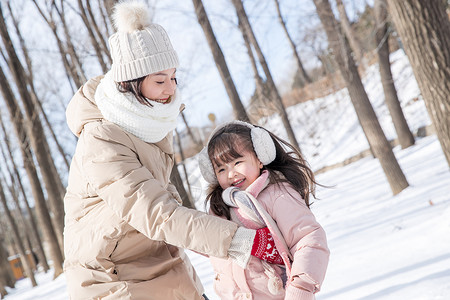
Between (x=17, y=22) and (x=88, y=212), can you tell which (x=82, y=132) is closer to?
(x=88, y=212)

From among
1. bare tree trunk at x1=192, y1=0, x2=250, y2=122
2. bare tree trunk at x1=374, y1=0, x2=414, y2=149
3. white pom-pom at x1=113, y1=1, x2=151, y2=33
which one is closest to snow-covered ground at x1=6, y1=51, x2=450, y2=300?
bare tree trunk at x1=374, y1=0, x2=414, y2=149

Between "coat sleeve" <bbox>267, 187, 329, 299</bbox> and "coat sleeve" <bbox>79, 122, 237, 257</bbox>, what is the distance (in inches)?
11.8

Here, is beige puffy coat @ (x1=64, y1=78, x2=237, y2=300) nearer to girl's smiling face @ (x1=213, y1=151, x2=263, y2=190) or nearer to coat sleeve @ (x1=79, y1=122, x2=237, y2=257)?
coat sleeve @ (x1=79, y1=122, x2=237, y2=257)

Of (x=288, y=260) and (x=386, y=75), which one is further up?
(x=386, y=75)

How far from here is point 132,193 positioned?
1781 millimetres

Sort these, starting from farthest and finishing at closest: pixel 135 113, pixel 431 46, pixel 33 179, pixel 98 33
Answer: pixel 33 179
pixel 98 33
pixel 431 46
pixel 135 113

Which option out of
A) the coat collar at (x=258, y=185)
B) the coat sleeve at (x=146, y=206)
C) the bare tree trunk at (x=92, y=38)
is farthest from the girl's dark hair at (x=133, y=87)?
the bare tree trunk at (x=92, y=38)

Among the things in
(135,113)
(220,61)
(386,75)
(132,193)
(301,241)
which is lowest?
(301,241)

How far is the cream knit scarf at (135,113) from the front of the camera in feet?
6.52

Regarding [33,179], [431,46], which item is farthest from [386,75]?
[33,179]

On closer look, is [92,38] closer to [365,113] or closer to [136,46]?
[365,113]

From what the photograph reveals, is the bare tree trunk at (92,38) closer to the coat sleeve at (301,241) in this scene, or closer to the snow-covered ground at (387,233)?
the snow-covered ground at (387,233)

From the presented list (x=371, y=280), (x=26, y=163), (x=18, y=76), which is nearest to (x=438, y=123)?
(x=371, y=280)

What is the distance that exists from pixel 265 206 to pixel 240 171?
25 centimetres
